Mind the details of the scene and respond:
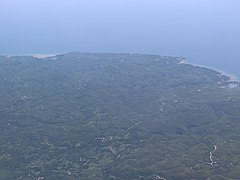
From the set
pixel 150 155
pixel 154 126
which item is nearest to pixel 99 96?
pixel 154 126

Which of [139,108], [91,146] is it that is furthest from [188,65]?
[91,146]

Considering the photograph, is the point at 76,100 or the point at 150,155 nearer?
the point at 150,155

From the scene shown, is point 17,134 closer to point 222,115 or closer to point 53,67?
point 222,115

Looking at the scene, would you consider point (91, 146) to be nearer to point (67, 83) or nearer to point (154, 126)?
point (154, 126)

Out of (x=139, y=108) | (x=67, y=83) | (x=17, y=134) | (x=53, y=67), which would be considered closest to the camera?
(x=17, y=134)

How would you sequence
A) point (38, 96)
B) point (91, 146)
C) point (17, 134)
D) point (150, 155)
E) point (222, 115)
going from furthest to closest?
point (38, 96), point (222, 115), point (17, 134), point (91, 146), point (150, 155)

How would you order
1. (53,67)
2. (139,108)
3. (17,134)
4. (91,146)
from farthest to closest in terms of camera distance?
(53,67) < (139,108) < (17,134) < (91,146)
